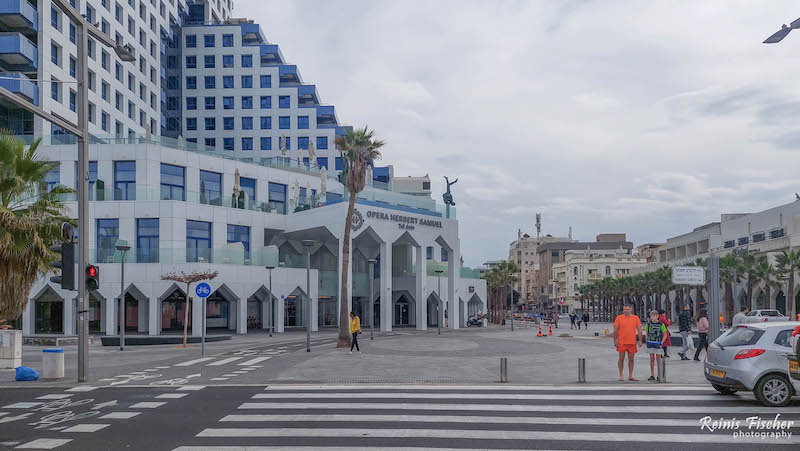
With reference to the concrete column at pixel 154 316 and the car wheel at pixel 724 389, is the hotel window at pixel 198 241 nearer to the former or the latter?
the concrete column at pixel 154 316

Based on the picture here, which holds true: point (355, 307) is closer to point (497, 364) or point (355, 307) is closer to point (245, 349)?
point (245, 349)

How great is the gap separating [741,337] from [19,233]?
18058 mm

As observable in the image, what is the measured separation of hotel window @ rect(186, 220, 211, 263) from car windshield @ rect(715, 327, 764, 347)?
32.9 m

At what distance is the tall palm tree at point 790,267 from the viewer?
173ft

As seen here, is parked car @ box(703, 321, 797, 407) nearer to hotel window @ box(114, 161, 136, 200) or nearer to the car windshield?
the car windshield

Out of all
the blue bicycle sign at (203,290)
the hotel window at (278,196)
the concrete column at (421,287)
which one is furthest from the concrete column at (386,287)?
the blue bicycle sign at (203,290)

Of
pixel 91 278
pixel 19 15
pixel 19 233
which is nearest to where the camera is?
pixel 91 278

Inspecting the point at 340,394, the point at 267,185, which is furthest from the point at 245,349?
the point at 267,185

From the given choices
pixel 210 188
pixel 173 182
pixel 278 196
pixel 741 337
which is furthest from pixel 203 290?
pixel 278 196

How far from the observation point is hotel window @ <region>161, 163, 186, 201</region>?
42181 mm

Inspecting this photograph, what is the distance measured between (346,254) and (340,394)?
17.8 metres

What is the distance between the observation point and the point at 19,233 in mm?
18688

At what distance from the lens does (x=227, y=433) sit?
10.5m

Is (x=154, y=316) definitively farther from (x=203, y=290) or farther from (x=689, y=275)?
(x=689, y=275)
